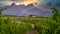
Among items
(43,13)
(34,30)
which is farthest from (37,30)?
(43,13)

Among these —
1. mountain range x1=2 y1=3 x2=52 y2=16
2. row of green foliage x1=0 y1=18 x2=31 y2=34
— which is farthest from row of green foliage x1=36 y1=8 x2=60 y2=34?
mountain range x1=2 y1=3 x2=52 y2=16

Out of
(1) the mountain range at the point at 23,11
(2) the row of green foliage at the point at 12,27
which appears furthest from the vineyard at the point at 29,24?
(1) the mountain range at the point at 23,11

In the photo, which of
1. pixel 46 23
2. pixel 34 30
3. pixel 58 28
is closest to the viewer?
pixel 58 28

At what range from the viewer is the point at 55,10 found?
489 centimetres

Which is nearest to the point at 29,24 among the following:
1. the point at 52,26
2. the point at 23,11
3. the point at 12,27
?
the point at 23,11

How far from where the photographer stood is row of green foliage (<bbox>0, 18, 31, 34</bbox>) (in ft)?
15.0

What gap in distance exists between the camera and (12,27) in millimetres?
4785

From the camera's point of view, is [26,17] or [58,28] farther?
[26,17]

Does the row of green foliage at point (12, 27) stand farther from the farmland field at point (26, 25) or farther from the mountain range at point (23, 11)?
the mountain range at point (23, 11)

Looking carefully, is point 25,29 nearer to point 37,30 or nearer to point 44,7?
point 37,30

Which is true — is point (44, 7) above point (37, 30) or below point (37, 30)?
above

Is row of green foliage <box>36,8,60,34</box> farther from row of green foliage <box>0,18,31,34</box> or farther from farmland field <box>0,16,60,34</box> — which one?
row of green foliage <box>0,18,31,34</box>

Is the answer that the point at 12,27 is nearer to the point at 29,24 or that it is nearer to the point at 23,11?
the point at 29,24

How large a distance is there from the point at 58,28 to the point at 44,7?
1.06m
